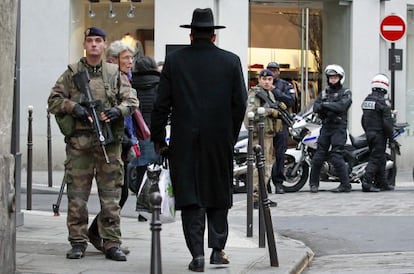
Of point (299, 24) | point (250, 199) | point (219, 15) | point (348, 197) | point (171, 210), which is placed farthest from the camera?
point (299, 24)

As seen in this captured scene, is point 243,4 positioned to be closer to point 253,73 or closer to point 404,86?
point 253,73

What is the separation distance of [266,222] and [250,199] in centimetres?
144

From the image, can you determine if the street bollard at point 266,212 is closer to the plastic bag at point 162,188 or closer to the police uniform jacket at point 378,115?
the plastic bag at point 162,188

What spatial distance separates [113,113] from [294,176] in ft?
26.9

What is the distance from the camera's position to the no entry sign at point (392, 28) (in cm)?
1961

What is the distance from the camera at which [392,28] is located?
19.6 metres

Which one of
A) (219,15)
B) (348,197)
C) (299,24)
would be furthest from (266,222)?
(299,24)

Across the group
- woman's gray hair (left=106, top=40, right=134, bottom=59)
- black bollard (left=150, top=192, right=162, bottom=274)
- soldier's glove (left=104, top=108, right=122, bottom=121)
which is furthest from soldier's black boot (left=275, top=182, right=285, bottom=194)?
black bollard (left=150, top=192, right=162, bottom=274)

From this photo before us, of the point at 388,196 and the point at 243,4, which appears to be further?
the point at 243,4

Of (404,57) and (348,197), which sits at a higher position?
(404,57)

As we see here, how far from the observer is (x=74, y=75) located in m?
8.22

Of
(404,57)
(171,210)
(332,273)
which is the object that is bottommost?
(332,273)

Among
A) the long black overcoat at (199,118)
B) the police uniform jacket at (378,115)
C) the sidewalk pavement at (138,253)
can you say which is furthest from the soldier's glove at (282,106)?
the long black overcoat at (199,118)

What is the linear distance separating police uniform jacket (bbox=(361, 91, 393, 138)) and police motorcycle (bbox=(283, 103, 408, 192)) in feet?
1.60
